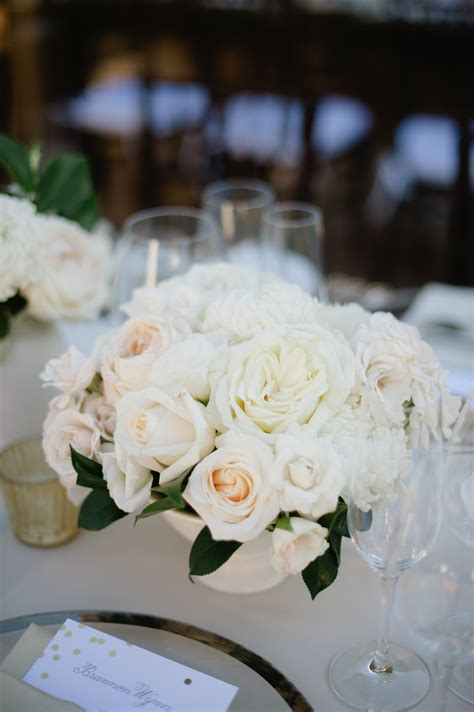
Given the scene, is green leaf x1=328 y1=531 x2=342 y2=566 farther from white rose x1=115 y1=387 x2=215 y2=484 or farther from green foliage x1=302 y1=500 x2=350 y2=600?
white rose x1=115 y1=387 x2=215 y2=484

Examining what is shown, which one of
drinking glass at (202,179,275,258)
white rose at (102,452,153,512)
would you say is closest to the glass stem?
white rose at (102,452,153,512)

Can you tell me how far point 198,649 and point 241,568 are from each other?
12 cm

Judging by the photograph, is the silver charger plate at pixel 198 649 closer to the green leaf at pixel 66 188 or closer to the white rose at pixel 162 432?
the white rose at pixel 162 432

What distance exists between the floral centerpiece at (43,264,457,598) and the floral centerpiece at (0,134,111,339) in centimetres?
22

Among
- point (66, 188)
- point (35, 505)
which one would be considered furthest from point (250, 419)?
point (66, 188)

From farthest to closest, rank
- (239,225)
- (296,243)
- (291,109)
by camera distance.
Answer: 1. (291,109)
2. (239,225)
3. (296,243)

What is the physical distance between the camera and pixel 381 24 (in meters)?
3.22

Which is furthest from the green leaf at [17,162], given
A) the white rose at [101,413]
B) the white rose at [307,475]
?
the white rose at [307,475]

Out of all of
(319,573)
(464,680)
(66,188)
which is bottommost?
(464,680)

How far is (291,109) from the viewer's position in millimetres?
3148

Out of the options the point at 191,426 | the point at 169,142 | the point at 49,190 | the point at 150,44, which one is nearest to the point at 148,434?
the point at 191,426

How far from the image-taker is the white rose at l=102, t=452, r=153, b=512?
0.76 metres

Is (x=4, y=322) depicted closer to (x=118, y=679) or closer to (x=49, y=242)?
(x=49, y=242)

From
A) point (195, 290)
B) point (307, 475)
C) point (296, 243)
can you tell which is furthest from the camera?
point (296, 243)
